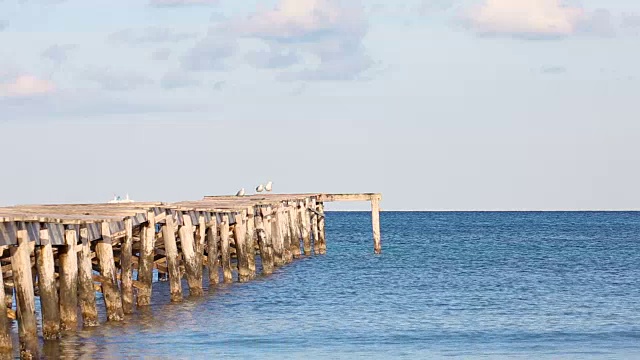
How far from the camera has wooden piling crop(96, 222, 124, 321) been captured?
23.3 m

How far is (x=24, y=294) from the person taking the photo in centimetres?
1848

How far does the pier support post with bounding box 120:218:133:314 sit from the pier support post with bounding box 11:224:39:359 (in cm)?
605

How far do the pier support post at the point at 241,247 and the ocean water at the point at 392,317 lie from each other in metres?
0.66

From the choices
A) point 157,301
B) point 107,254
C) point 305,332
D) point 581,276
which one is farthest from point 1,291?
point 581,276

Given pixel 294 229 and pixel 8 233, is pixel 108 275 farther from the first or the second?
pixel 294 229

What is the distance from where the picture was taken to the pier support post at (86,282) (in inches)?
859

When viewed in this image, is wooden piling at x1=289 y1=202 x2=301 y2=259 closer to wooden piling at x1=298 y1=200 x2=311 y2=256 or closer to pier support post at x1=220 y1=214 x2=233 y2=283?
wooden piling at x1=298 y1=200 x2=311 y2=256

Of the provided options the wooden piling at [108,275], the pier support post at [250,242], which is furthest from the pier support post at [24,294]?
the pier support post at [250,242]

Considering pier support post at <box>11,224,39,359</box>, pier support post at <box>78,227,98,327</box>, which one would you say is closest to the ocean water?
pier support post at <box>78,227,98,327</box>

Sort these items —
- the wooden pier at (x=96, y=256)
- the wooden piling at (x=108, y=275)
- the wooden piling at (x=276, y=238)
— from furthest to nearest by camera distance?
1. the wooden piling at (x=276, y=238)
2. the wooden piling at (x=108, y=275)
3. the wooden pier at (x=96, y=256)

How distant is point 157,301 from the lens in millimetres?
29453

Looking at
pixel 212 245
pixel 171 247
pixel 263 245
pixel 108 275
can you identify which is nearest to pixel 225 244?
pixel 212 245

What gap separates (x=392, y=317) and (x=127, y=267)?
6147 millimetres

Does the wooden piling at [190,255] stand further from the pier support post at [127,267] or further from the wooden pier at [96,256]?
the pier support post at [127,267]
